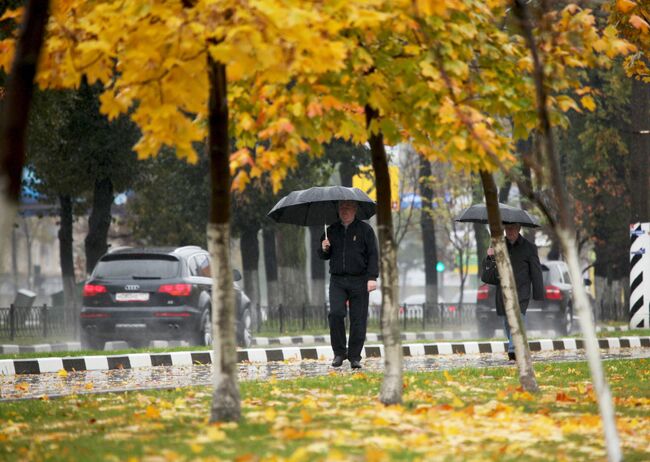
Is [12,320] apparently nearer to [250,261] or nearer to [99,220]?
[99,220]

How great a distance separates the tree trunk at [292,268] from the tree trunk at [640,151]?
1327 centimetres

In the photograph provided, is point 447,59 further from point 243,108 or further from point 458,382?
point 458,382

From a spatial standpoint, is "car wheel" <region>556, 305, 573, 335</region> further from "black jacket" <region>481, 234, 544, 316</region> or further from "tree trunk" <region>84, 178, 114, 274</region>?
"black jacket" <region>481, 234, 544, 316</region>

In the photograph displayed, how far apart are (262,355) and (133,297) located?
328 cm

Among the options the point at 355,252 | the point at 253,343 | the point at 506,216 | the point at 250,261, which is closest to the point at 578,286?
the point at 355,252

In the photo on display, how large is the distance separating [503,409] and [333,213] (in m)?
7.30

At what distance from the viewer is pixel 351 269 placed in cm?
1389

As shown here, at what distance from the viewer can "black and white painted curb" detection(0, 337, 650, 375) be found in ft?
52.3

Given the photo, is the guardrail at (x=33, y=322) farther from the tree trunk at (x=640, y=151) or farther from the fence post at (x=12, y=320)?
the tree trunk at (x=640, y=151)

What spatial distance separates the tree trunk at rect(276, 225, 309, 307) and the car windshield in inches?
677

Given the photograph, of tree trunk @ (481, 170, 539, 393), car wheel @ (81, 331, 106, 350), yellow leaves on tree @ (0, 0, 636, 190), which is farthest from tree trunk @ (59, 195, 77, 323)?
yellow leaves on tree @ (0, 0, 636, 190)

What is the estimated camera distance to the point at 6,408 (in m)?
10.1

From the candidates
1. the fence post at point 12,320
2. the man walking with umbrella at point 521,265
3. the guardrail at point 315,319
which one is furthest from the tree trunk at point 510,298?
the guardrail at point 315,319

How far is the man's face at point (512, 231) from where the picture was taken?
15.6 meters
